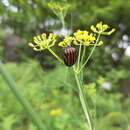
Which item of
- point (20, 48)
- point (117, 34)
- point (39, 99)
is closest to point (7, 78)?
point (39, 99)

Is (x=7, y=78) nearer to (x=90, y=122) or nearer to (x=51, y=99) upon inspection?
(x=90, y=122)

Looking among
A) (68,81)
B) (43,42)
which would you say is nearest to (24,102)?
(43,42)

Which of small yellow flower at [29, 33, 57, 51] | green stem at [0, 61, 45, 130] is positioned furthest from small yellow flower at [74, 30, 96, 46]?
green stem at [0, 61, 45, 130]

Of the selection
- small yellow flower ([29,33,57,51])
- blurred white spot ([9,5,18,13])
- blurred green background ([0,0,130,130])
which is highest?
small yellow flower ([29,33,57,51])

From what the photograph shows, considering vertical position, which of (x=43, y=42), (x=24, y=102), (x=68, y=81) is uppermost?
(x=43, y=42)

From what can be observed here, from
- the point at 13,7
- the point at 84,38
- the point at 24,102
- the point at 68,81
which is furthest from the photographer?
the point at 13,7

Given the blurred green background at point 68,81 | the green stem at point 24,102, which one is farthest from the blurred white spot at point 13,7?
the green stem at point 24,102

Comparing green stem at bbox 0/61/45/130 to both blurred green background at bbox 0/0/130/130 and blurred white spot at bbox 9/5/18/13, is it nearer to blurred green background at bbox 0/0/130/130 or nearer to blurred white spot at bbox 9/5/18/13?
blurred green background at bbox 0/0/130/130

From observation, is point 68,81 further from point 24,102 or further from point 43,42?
point 43,42

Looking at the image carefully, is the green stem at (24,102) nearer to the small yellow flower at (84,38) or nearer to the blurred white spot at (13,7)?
the small yellow flower at (84,38)
